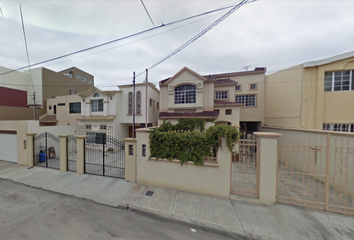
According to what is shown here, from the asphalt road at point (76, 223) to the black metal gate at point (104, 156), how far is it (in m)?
2.03

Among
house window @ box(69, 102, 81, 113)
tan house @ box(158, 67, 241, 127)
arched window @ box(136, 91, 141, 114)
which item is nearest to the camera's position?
tan house @ box(158, 67, 241, 127)

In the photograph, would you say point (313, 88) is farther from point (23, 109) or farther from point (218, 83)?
point (23, 109)

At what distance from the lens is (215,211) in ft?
12.0

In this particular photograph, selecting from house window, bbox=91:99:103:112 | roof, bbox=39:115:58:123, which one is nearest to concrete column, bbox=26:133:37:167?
house window, bbox=91:99:103:112

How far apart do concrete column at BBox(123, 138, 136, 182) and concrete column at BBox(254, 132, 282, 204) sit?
489 centimetres

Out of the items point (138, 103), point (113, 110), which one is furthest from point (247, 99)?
point (113, 110)

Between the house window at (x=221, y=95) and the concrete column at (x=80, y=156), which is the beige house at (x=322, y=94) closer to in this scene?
the house window at (x=221, y=95)

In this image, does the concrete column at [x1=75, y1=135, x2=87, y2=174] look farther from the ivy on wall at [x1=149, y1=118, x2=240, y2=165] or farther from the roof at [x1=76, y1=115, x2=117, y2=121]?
the roof at [x1=76, y1=115, x2=117, y2=121]

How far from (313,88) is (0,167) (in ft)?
70.0

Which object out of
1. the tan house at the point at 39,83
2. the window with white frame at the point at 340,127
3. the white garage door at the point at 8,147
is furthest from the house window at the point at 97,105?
the window with white frame at the point at 340,127

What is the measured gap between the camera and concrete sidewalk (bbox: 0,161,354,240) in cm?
299

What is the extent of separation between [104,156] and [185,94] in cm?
875

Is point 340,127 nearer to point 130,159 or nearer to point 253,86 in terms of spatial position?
point 253,86

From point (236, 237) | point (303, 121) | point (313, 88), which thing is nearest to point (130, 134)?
point (236, 237)
